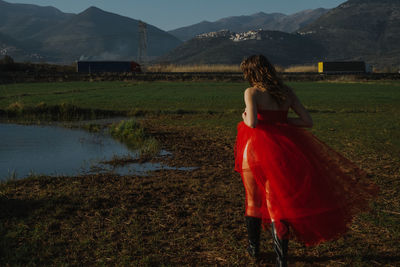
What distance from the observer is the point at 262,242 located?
19.3 feet

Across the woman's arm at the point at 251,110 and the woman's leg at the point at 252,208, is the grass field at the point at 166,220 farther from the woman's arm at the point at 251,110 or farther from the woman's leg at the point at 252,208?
the woman's arm at the point at 251,110

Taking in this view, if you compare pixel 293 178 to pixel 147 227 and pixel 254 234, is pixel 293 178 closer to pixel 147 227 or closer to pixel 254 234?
pixel 254 234

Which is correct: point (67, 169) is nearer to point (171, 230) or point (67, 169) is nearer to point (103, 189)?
point (103, 189)

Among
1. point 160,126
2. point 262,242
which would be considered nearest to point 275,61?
point 160,126

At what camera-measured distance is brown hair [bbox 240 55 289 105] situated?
468 cm

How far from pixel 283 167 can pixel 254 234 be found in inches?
44.4

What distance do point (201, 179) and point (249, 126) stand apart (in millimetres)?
4640

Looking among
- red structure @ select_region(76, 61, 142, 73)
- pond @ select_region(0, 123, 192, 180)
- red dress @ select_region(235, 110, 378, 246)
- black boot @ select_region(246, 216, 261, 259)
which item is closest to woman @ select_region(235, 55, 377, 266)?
red dress @ select_region(235, 110, 378, 246)

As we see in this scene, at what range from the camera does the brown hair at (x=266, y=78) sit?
4680 mm

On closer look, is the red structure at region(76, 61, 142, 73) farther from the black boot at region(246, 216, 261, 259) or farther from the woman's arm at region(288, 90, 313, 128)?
the woman's arm at region(288, 90, 313, 128)

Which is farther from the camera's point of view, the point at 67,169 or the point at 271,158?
the point at 67,169

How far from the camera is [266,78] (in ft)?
15.4

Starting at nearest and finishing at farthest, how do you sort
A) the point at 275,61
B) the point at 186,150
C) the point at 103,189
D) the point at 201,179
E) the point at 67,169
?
the point at 103,189, the point at 201,179, the point at 67,169, the point at 186,150, the point at 275,61

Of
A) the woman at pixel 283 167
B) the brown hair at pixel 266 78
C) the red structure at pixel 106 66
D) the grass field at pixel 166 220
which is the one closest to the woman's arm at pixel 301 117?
the woman at pixel 283 167
